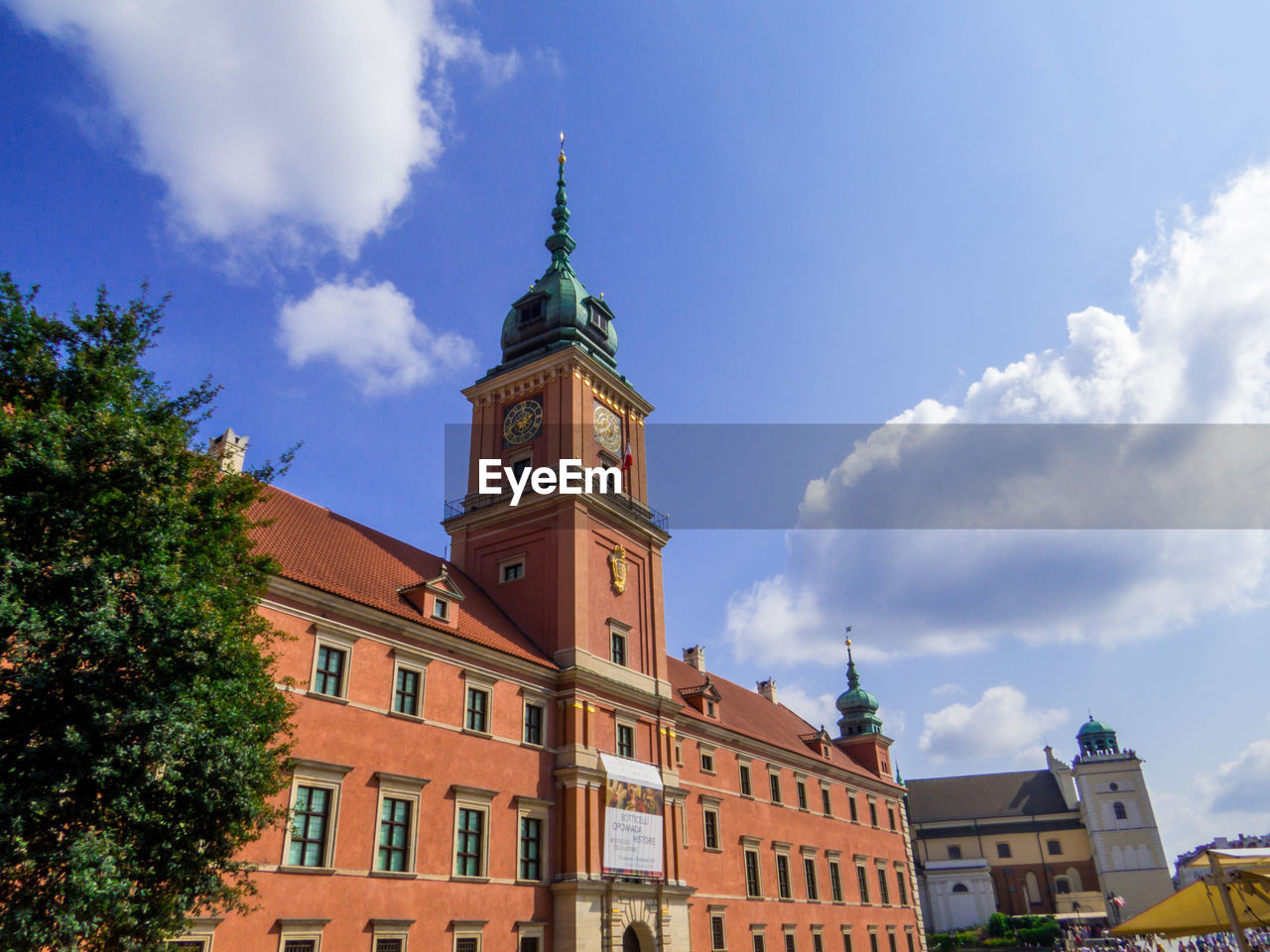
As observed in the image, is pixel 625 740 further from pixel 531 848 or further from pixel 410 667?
pixel 410 667

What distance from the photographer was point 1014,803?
88125mm

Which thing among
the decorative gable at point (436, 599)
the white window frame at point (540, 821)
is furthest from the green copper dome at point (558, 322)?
the white window frame at point (540, 821)

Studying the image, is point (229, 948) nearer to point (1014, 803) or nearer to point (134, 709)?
point (134, 709)

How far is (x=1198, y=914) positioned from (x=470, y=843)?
17.2 metres

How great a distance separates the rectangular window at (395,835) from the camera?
22.1 metres

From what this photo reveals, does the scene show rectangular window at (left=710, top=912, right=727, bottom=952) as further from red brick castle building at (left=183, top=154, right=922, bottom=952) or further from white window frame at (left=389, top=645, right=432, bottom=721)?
white window frame at (left=389, top=645, right=432, bottom=721)

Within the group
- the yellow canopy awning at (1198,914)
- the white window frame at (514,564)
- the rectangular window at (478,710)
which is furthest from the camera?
the white window frame at (514,564)

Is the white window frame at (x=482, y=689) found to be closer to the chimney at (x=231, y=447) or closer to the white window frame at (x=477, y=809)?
the white window frame at (x=477, y=809)

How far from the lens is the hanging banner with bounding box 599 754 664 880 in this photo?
28625 mm

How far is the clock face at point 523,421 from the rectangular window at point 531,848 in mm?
14908

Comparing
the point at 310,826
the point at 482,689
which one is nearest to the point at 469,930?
the point at 310,826

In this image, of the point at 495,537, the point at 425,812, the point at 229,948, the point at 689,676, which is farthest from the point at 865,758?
the point at 229,948

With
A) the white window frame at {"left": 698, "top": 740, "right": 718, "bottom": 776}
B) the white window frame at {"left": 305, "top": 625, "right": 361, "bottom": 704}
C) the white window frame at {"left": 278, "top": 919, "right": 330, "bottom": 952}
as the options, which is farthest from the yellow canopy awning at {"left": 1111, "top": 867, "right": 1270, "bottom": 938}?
the white window frame at {"left": 698, "top": 740, "right": 718, "bottom": 776}

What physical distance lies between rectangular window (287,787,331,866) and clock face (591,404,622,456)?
18632 millimetres
